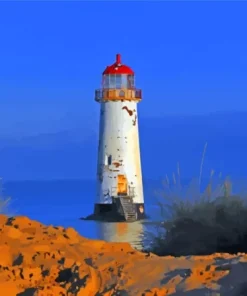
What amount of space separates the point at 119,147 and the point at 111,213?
10.1ft

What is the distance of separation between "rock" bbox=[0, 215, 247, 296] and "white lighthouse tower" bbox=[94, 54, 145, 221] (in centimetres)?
2686

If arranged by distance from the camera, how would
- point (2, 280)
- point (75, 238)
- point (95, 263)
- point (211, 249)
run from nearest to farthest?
point (2, 280) < point (95, 263) < point (75, 238) < point (211, 249)

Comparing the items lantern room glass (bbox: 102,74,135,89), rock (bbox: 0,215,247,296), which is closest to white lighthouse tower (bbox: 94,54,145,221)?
lantern room glass (bbox: 102,74,135,89)

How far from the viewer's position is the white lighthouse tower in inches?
1316

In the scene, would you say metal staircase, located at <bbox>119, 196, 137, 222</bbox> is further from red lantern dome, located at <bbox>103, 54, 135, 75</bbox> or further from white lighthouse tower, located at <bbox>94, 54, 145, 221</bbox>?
red lantern dome, located at <bbox>103, 54, 135, 75</bbox>

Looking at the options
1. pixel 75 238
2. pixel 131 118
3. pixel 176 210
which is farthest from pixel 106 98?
pixel 75 238

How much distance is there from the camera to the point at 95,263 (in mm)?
5891

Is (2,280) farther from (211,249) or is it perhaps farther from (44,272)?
(211,249)

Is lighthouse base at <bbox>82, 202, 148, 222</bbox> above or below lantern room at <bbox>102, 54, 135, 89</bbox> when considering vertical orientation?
below

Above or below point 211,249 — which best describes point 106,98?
above

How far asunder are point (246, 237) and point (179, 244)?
83cm

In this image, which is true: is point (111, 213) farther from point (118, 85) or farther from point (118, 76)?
point (118, 76)

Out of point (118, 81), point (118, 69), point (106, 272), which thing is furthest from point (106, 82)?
point (106, 272)

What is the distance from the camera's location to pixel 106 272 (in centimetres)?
566
